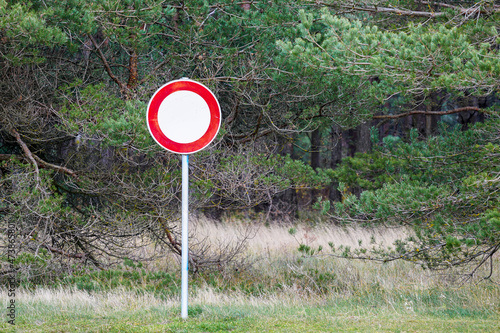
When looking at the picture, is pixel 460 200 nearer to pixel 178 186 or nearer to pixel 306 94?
pixel 306 94

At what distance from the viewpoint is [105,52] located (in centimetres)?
1048

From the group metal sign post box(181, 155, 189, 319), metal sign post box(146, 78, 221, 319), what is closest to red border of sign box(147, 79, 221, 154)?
metal sign post box(146, 78, 221, 319)

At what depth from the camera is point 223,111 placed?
436 inches

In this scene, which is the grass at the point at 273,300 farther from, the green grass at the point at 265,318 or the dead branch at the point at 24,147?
the dead branch at the point at 24,147

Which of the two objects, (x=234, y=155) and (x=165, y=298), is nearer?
(x=165, y=298)

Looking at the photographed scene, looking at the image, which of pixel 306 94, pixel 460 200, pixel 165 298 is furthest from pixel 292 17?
pixel 165 298

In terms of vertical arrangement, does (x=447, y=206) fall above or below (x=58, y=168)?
below

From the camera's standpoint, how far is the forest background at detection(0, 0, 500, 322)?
7.39 meters

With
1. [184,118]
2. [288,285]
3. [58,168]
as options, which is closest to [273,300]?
[288,285]

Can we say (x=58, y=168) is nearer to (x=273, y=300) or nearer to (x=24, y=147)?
(x=24, y=147)

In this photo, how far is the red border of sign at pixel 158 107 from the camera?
5191 millimetres

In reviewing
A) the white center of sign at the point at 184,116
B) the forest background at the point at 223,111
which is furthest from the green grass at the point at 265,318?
the white center of sign at the point at 184,116

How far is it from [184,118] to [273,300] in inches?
133

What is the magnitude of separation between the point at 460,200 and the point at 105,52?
6990 mm
